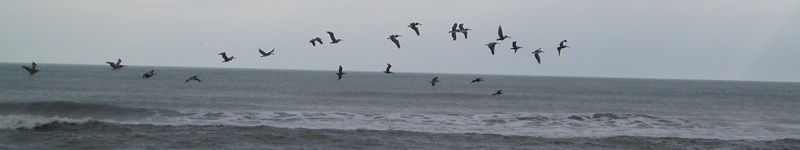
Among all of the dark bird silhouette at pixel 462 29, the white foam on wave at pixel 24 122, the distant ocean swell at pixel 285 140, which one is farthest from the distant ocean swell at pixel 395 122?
the dark bird silhouette at pixel 462 29

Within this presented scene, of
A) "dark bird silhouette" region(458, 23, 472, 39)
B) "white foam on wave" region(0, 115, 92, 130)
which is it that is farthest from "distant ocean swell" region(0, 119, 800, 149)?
"dark bird silhouette" region(458, 23, 472, 39)

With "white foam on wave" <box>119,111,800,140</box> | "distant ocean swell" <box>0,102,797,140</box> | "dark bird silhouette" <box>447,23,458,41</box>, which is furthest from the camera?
"white foam on wave" <box>119,111,800,140</box>

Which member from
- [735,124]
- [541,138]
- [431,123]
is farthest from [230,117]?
[735,124]

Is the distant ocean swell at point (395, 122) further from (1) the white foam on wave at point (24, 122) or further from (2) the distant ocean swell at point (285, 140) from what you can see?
(2) the distant ocean swell at point (285, 140)

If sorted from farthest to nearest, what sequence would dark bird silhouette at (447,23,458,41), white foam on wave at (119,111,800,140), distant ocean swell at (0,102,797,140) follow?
white foam on wave at (119,111,800,140) → distant ocean swell at (0,102,797,140) → dark bird silhouette at (447,23,458,41)

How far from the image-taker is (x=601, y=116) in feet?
136

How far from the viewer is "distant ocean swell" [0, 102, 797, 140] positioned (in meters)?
30.8

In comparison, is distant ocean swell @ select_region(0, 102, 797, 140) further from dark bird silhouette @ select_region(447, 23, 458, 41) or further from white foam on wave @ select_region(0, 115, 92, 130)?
dark bird silhouette @ select_region(447, 23, 458, 41)

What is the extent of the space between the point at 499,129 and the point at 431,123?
393 centimetres

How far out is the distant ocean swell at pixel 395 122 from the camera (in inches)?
1214

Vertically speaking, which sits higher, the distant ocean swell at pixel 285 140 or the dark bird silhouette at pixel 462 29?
the dark bird silhouette at pixel 462 29

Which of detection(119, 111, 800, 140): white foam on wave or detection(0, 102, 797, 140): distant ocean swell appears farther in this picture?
detection(119, 111, 800, 140): white foam on wave

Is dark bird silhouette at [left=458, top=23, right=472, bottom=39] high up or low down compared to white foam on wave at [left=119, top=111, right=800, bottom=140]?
up

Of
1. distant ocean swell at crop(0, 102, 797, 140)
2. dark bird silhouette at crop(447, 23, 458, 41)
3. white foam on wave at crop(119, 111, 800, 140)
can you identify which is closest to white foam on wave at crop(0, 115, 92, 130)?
distant ocean swell at crop(0, 102, 797, 140)
